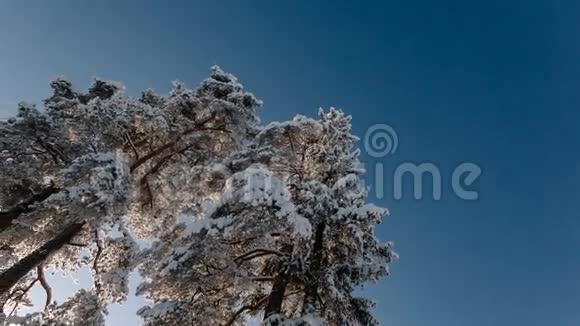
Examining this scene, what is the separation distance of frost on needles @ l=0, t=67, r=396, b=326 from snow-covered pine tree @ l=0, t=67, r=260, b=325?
0.04 meters

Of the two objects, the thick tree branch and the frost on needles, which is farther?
the thick tree branch

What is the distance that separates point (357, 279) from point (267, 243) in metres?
2.58

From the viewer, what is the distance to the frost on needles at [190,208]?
10.0 m

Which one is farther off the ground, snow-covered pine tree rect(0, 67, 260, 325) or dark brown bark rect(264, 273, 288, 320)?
snow-covered pine tree rect(0, 67, 260, 325)

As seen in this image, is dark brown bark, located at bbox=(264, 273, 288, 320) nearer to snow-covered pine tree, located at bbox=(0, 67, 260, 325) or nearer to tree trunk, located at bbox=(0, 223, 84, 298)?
snow-covered pine tree, located at bbox=(0, 67, 260, 325)

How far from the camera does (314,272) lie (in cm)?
1027

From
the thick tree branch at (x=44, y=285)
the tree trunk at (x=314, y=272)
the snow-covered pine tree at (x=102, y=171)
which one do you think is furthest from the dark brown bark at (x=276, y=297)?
the thick tree branch at (x=44, y=285)

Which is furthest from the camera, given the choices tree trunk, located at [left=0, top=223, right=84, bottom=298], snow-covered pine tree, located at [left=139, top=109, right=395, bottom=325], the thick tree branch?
the thick tree branch

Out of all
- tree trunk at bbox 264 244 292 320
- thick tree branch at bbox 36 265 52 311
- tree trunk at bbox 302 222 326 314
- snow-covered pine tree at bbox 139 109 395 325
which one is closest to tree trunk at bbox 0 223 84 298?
snow-covered pine tree at bbox 139 109 395 325

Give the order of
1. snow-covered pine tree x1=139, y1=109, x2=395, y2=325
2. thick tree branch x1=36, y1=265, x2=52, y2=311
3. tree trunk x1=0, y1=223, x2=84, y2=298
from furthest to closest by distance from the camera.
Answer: thick tree branch x1=36, y1=265, x2=52, y2=311
tree trunk x1=0, y1=223, x2=84, y2=298
snow-covered pine tree x1=139, y1=109, x2=395, y2=325

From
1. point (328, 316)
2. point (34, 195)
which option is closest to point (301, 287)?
point (328, 316)

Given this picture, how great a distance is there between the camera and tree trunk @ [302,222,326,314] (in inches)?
383

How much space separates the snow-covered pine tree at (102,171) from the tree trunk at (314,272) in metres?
4.49

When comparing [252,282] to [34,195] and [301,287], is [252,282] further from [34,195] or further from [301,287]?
[34,195]
